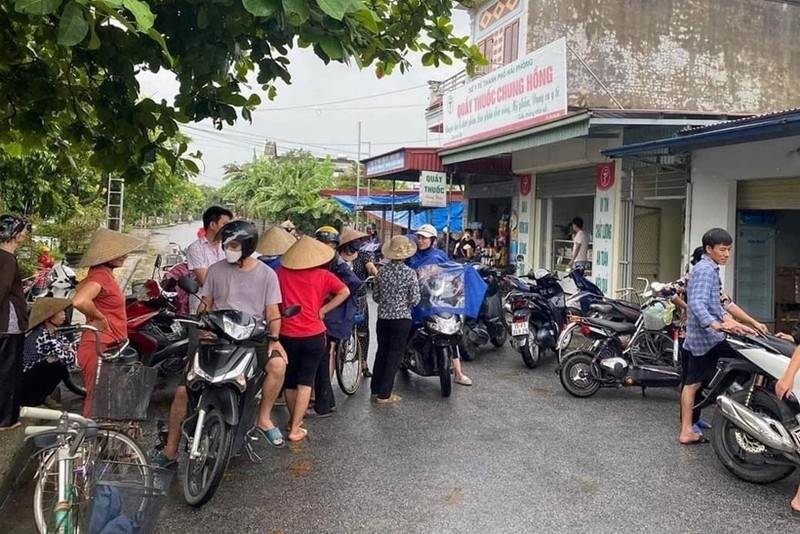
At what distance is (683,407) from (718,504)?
1.18 metres

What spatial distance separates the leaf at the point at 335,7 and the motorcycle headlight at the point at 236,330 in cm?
207

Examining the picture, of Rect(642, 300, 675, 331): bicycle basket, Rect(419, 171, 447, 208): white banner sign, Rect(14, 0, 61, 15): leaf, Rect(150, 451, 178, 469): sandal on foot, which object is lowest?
Rect(150, 451, 178, 469): sandal on foot

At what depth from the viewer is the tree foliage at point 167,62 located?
11.4 ft

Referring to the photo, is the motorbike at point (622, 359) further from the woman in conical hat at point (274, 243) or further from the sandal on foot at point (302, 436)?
the woman in conical hat at point (274, 243)

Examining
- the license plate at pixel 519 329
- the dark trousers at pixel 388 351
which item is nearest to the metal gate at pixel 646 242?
the license plate at pixel 519 329

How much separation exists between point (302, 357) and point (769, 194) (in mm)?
6371

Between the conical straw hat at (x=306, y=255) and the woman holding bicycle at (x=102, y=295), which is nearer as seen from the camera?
the woman holding bicycle at (x=102, y=295)

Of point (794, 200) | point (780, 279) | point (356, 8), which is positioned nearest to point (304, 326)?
point (356, 8)

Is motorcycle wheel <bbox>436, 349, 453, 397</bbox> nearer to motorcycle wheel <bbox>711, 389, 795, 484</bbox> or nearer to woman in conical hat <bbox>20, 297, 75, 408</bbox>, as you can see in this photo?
motorcycle wheel <bbox>711, 389, 795, 484</bbox>

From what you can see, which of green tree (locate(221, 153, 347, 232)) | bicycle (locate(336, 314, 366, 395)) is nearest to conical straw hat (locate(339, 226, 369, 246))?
bicycle (locate(336, 314, 366, 395))

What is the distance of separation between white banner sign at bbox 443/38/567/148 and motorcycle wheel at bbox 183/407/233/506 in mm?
7232

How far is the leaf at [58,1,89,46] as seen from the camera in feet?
7.66

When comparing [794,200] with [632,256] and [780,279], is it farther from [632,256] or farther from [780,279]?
[632,256]

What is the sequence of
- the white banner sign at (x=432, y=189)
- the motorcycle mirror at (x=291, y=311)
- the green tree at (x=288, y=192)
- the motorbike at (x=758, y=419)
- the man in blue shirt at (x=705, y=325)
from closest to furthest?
the motorbike at (x=758, y=419), the motorcycle mirror at (x=291, y=311), the man in blue shirt at (x=705, y=325), the white banner sign at (x=432, y=189), the green tree at (x=288, y=192)
